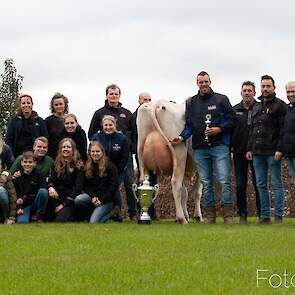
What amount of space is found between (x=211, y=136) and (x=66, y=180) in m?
2.60

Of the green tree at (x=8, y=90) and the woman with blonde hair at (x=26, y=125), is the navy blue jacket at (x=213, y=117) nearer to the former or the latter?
the woman with blonde hair at (x=26, y=125)

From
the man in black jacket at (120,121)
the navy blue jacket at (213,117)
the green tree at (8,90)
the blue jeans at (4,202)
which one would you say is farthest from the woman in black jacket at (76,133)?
the green tree at (8,90)

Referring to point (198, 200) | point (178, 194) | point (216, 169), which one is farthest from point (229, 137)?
point (198, 200)

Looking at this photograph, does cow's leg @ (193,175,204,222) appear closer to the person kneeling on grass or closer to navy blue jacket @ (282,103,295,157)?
the person kneeling on grass

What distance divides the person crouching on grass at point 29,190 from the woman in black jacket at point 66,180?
175mm

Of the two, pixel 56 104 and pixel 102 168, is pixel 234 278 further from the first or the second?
pixel 56 104

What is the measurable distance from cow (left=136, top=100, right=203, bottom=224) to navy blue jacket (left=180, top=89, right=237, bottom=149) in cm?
48

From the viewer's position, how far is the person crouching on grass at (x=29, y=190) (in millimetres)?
11352

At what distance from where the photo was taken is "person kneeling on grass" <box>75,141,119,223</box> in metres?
11.3

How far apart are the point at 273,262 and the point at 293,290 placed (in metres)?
1.09

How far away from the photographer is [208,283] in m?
5.21

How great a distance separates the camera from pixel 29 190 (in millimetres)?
11555

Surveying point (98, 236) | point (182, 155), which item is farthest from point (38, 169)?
point (98, 236)

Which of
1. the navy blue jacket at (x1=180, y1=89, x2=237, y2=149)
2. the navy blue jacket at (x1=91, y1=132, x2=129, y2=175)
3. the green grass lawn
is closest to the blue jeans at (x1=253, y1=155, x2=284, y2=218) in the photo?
the navy blue jacket at (x1=180, y1=89, x2=237, y2=149)
